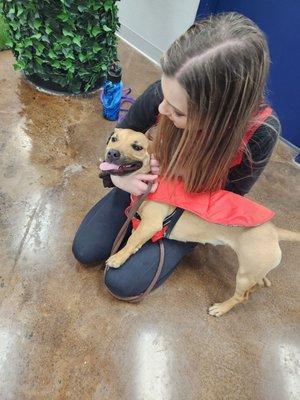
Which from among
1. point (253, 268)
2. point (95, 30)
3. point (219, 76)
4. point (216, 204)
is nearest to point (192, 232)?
point (216, 204)

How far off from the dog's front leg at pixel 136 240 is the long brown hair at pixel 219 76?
1.26ft

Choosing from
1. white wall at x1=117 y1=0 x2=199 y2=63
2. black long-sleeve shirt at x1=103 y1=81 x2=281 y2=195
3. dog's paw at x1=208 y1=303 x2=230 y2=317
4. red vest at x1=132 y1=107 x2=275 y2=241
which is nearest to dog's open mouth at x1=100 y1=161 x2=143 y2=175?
red vest at x1=132 y1=107 x2=275 y2=241

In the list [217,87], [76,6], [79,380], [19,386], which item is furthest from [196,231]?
[76,6]

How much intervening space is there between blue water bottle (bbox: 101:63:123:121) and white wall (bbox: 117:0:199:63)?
0.76 m

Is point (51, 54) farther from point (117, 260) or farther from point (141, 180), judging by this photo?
point (117, 260)

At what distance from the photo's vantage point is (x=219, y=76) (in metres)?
1.02

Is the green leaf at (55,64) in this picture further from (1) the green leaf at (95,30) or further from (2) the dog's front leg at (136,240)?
(2) the dog's front leg at (136,240)

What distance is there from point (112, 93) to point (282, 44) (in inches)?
48.2

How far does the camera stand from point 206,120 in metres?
1.10

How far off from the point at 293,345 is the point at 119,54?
2.71 metres

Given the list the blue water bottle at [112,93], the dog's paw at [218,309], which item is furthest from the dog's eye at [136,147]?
the blue water bottle at [112,93]

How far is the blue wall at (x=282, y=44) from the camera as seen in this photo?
233 cm

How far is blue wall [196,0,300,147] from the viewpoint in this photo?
91.7 inches

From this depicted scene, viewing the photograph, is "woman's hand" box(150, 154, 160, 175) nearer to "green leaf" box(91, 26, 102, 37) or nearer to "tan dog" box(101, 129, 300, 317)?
"tan dog" box(101, 129, 300, 317)
